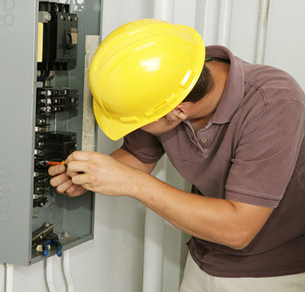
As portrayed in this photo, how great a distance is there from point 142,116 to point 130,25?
0.23 meters

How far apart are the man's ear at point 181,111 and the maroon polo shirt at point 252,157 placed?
0.28 ft

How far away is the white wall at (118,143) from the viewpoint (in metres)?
1.61

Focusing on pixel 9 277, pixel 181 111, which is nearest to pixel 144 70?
pixel 181 111

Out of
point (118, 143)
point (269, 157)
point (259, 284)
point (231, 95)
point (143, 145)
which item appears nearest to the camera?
point (269, 157)

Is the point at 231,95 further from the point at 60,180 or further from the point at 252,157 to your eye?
the point at 60,180

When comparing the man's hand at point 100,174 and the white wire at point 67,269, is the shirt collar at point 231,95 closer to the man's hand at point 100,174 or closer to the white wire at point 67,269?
the man's hand at point 100,174

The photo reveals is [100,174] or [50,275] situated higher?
[100,174]

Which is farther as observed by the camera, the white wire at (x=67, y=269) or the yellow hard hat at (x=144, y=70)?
the white wire at (x=67, y=269)

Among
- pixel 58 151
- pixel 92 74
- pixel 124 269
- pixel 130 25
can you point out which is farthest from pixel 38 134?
pixel 124 269

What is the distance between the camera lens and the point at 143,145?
1.47m

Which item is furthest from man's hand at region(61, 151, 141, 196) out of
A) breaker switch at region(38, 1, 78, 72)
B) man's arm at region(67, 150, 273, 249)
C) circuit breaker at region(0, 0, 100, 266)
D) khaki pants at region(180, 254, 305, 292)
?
khaki pants at region(180, 254, 305, 292)

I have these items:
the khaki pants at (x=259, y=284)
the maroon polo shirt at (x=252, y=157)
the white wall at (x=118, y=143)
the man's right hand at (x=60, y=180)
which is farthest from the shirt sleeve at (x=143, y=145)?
the khaki pants at (x=259, y=284)

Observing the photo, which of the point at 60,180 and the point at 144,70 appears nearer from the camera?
the point at 144,70

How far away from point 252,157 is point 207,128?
20cm
